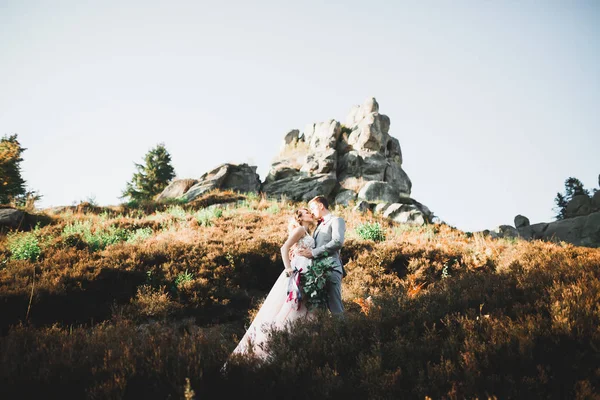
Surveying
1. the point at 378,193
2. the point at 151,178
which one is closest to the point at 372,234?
the point at 378,193

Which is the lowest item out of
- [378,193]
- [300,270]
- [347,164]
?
[300,270]

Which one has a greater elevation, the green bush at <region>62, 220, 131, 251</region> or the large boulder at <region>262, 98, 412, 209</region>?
the large boulder at <region>262, 98, 412, 209</region>

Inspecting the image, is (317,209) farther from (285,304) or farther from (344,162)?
(344,162)

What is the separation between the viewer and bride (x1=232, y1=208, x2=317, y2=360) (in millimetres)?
4848

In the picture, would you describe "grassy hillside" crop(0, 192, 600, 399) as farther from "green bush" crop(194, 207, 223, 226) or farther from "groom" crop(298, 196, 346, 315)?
"green bush" crop(194, 207, 223, 226)

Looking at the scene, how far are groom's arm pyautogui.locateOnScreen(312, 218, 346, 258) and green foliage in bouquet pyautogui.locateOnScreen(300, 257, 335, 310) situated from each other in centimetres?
20

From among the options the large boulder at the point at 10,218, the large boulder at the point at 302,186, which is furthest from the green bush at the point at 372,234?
the large boulder at the point at 302,186

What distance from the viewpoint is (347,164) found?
110ft

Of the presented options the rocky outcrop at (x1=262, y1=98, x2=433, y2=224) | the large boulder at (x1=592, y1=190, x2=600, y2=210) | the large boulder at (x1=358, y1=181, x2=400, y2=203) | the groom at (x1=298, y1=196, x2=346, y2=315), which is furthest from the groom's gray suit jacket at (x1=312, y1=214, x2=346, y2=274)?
the large boulder at (x1=592, y1=190, x2=600, y2=210)

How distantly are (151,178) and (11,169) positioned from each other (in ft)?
40.1

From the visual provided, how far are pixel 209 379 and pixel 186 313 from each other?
4733 mm

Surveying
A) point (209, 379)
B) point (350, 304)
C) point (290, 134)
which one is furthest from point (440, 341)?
point (290, 134)

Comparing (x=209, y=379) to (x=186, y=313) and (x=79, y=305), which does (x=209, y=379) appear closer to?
(x=186, y=313)

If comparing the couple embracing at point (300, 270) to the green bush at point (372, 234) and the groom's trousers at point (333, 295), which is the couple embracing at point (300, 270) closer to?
the groom's trousers at point (333, 295)
